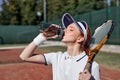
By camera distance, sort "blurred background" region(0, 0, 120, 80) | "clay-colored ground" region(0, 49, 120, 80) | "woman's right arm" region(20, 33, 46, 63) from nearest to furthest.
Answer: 1. "woman's right arm" region(20, 33, 46, 63)
2. "clay-colored ground" region(0, 49, 120, 80)
3. "blurred background" region(0, 0, 120, 80)

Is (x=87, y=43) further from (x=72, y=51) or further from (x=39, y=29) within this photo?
(x=39, y=29)

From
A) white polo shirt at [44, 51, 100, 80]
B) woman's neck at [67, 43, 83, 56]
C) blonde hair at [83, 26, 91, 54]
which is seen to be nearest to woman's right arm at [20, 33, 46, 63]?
white polo shirt at [44, 51, 100, 80]

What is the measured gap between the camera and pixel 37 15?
65.4 meters

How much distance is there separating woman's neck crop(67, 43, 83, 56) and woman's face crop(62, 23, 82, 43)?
0.15 ft

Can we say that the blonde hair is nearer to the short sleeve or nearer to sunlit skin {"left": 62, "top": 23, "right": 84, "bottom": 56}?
sunlit skin {"left": 62, "top": 23, "right": 84, "bottom": 56}

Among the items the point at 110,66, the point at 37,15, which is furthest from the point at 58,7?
the point at 110,66

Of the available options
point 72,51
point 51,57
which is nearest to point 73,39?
point 72,51

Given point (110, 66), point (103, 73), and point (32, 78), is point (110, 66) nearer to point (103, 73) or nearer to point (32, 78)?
point (103, 73)

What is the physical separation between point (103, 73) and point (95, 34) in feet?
30.2

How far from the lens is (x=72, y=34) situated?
324 centimetres

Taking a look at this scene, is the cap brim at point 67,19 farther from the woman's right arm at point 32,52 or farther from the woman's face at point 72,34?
the woman's right arm at point 32,52

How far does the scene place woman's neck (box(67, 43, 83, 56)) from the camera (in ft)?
10.7

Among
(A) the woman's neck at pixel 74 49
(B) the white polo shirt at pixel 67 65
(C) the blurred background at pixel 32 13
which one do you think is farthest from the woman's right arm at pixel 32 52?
(C) the blurred background at pixel 32 13

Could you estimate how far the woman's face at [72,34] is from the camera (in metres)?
3.23
